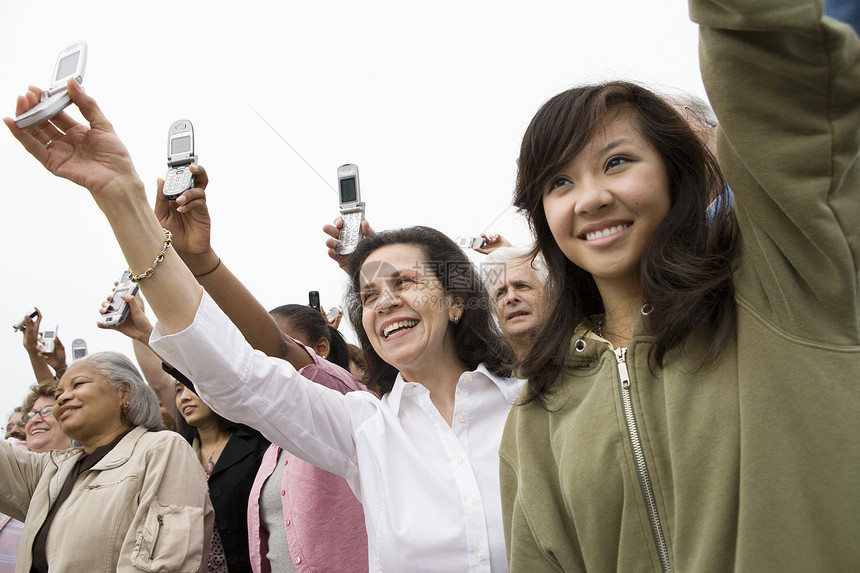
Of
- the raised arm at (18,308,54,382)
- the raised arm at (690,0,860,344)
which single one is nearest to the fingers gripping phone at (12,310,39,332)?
the raised arm at (18,308,54,382)

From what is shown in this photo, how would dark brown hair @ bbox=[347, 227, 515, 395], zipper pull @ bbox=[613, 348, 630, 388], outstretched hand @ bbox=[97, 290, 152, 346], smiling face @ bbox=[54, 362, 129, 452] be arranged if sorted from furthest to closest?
outstretched hand @ bbox=[97, 290, 152, 346], smiling face @ bbox=[54, 362, 129, 452], dark brown hair @ bbox=[347, 227, 515, 395], zipper pull @ bbox=[613, 348, 630, 388]

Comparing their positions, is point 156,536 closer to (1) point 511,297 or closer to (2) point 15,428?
(1) point 511,297

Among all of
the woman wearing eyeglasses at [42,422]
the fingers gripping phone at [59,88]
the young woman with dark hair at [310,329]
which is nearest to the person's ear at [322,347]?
the young woman with dark hair at [310,329]

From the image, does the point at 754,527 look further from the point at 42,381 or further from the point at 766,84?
the point at 42,381

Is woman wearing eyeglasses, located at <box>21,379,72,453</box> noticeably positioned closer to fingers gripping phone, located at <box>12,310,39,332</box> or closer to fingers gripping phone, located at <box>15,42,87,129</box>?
fingers gripping phone, located at <box>12,310,39,332</box>

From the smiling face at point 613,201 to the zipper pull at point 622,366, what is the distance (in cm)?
20

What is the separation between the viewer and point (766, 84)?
41.8 inches

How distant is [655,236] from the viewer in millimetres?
1456

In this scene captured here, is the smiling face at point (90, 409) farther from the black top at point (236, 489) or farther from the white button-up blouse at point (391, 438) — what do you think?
the white button-up blouse at point (391, 438)

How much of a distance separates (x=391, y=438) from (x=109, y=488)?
187cm

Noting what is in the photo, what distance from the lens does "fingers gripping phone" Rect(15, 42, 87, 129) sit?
1.73m

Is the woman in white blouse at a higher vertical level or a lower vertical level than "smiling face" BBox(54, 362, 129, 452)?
higher

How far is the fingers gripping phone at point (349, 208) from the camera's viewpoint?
2945 millimetres

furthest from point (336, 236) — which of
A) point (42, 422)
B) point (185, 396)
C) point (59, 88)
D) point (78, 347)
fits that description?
point (78, 347)
